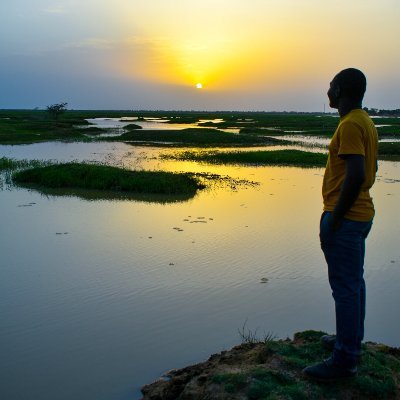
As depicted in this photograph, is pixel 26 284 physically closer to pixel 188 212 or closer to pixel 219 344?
pixel 219 344

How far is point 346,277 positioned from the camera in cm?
309

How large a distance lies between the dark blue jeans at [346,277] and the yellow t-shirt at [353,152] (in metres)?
0.08

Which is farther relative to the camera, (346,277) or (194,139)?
(194,139)

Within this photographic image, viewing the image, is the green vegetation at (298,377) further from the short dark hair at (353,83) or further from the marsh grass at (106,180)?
the marsh grass at (106,180)

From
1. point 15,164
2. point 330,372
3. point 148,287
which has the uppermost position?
point 15,164

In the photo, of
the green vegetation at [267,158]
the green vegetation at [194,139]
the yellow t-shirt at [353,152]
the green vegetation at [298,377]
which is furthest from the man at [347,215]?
the green vegetation at [194,139]

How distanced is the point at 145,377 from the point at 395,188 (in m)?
12.7

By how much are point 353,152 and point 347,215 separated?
406 millimetres

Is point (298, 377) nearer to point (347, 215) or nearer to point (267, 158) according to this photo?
point (347, 215)

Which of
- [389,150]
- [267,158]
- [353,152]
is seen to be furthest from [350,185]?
[389,150]

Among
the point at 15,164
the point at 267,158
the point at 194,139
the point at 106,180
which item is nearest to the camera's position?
the point at 106,180

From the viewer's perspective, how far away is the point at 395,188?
588 inches

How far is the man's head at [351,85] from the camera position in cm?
310

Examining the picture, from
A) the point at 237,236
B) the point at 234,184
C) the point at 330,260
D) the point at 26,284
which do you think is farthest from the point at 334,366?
the point at 234,184
